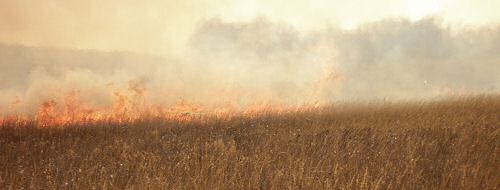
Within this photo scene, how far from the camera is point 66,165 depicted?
7.14m

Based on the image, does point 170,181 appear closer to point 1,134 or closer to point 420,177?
point 420,177

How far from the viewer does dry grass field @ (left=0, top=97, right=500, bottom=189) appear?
6.00m

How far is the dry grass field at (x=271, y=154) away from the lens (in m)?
6.00

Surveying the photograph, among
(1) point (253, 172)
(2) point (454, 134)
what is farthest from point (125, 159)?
(2) point (454, 134)

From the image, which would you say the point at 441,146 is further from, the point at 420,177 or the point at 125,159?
the point at 125,159

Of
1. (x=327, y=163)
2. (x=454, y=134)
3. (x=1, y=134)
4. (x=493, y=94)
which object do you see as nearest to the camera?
(x=327, y=163)

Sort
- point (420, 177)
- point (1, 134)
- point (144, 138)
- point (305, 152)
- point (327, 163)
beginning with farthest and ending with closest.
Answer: point (1, 134) → point (144, 138) → point (305, 152) → point (327, 163) → point (420, 177)

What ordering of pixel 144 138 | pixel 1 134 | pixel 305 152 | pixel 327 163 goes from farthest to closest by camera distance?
pixel 1 134
pixel 144 138
pixel 305 152
pixel 327 163

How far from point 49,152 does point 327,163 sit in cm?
446

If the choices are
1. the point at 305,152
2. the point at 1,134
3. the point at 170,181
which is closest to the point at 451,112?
the point at 305,152

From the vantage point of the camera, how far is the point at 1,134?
10.5 metres

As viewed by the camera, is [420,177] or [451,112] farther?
[451,112]

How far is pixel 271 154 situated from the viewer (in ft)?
23.6

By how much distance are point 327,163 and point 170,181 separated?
2009mm
